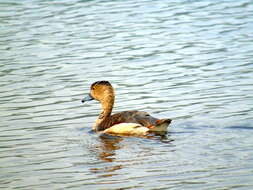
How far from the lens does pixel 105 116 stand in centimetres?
1593

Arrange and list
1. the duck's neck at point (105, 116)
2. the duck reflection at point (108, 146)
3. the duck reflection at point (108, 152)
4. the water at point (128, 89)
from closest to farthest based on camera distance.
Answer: the water at point (128, 89) → the duck reflection at point (108, 152) → the duck reflection at point (108, 146) → the duck's neck at point (105, 116)

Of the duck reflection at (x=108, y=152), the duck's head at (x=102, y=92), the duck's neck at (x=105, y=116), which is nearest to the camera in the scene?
the duck reflection at (x=108, y=152)

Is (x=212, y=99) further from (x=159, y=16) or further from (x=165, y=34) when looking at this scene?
(x=159, y=16)

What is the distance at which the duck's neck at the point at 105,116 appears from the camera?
15.4 metres

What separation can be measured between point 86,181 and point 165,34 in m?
12.5

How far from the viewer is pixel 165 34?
2370 centimetres

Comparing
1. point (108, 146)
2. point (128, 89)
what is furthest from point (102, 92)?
point (108, 146)

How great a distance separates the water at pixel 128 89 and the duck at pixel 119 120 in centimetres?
22

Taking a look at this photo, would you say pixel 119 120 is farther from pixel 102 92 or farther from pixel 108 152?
pixel 108 152

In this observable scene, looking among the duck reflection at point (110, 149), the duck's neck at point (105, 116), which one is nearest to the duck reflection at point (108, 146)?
the duck reflection at point (110, 149)

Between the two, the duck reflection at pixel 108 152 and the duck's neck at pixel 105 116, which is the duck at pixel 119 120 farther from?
the duck reflection at pixel 108 152

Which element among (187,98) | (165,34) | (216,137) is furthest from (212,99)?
(165,34)

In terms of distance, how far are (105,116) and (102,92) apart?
21.6 inches

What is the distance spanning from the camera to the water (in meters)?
12.0
